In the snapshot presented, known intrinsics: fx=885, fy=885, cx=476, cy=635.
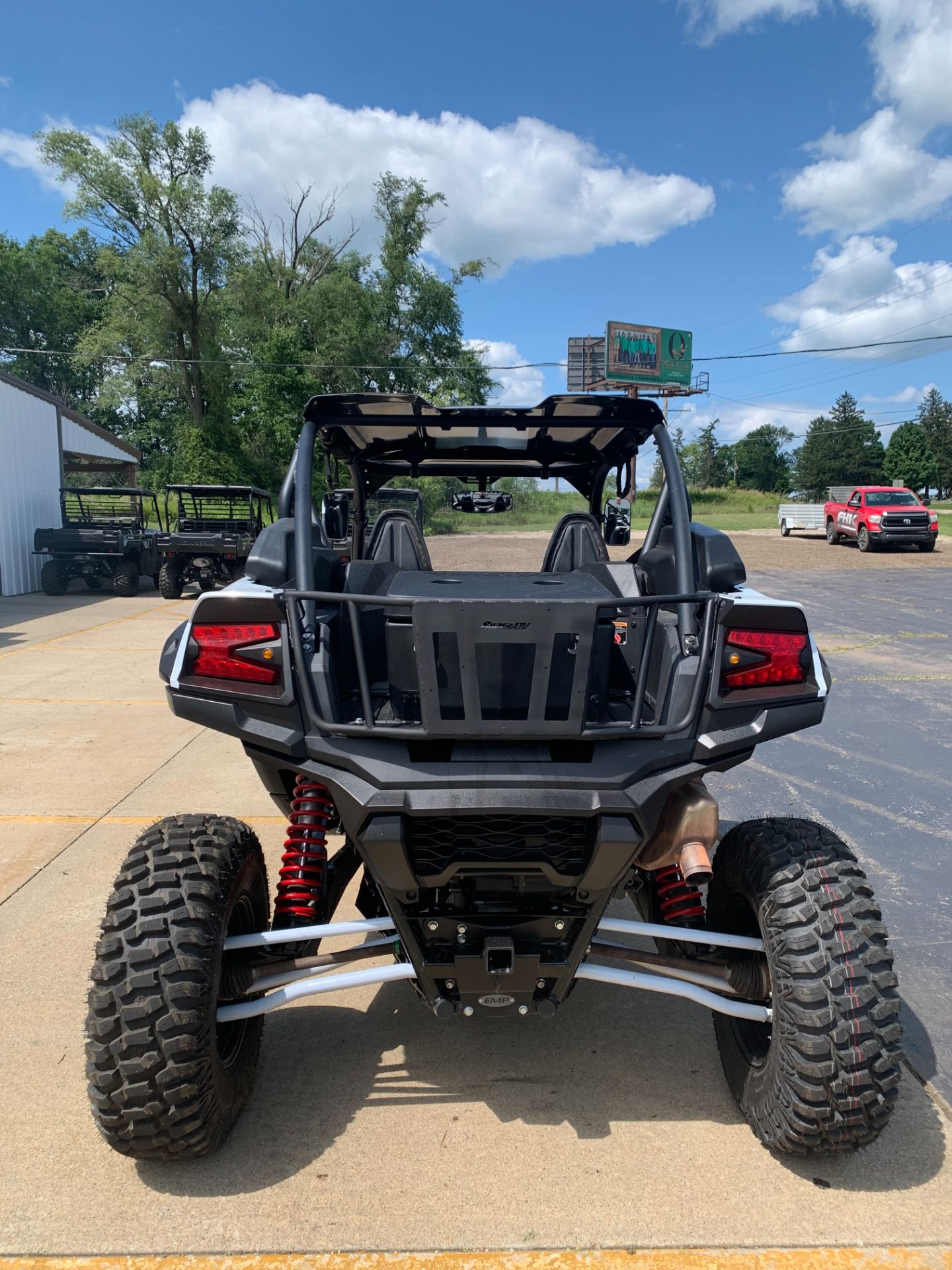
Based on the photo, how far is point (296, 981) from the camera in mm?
2498

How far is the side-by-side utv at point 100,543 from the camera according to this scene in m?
16.4

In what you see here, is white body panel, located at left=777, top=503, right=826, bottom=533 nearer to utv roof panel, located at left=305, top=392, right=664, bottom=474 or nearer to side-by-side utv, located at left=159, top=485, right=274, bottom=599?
side-by-side utv, located at left=159, top=485, right=274, bottom=599

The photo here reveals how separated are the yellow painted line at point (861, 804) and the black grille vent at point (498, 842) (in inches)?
129

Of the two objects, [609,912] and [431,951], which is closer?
[431,951]

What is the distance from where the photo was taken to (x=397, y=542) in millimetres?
3285

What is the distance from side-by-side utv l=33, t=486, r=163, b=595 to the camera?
1644cm

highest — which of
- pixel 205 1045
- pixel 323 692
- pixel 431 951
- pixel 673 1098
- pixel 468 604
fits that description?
pixel 468 604

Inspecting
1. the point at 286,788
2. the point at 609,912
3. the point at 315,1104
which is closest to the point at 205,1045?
the point at 315,1104

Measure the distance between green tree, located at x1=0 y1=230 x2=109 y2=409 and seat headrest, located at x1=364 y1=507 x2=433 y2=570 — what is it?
164 feet

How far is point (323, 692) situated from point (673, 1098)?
62.6 inches

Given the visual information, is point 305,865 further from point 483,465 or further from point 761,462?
point 761,462

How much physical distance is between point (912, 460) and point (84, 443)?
90.8 m

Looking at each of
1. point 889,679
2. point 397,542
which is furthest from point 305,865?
point 889,679

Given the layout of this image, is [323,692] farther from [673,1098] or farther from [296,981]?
[673,1098]
